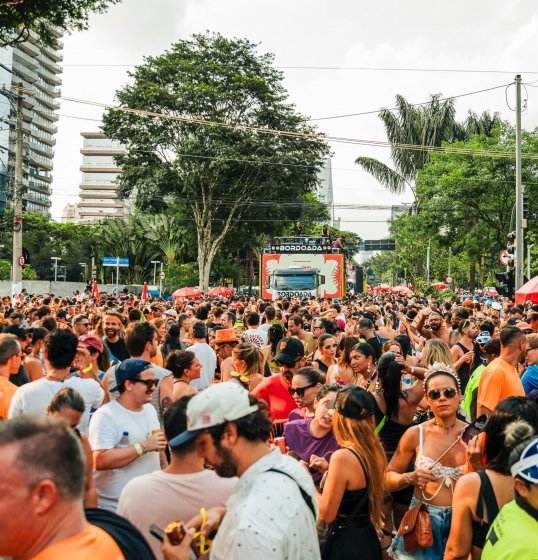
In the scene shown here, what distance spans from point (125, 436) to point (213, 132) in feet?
93.7

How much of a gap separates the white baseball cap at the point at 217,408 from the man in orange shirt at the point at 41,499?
0.63 m

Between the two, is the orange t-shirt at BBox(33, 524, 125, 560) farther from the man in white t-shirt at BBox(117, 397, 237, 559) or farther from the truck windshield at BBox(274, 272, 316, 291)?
the truck windshield at BBox(274, 272, 316, 291)

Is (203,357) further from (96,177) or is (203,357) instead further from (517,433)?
(96,177)

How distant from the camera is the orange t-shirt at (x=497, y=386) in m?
5.57

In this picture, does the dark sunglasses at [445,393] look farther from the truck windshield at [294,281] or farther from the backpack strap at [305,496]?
the truck windshield at [294,281]

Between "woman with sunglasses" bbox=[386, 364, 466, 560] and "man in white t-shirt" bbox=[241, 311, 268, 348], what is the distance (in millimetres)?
4932

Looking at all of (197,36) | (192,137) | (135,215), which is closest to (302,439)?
(192,137)

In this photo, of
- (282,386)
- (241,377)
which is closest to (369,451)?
(282,386)

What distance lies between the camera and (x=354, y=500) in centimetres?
351

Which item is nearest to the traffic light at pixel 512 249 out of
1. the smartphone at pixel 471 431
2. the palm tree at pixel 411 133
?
the smartphone at pixel 471 431

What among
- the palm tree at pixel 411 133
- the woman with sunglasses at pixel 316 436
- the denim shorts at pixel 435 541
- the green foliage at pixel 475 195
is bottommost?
the denim shorts at pixel 435 541

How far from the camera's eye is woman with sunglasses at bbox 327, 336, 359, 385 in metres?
6.79

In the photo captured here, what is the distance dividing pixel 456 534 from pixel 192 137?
30992 mm

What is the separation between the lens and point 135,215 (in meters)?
64.4
